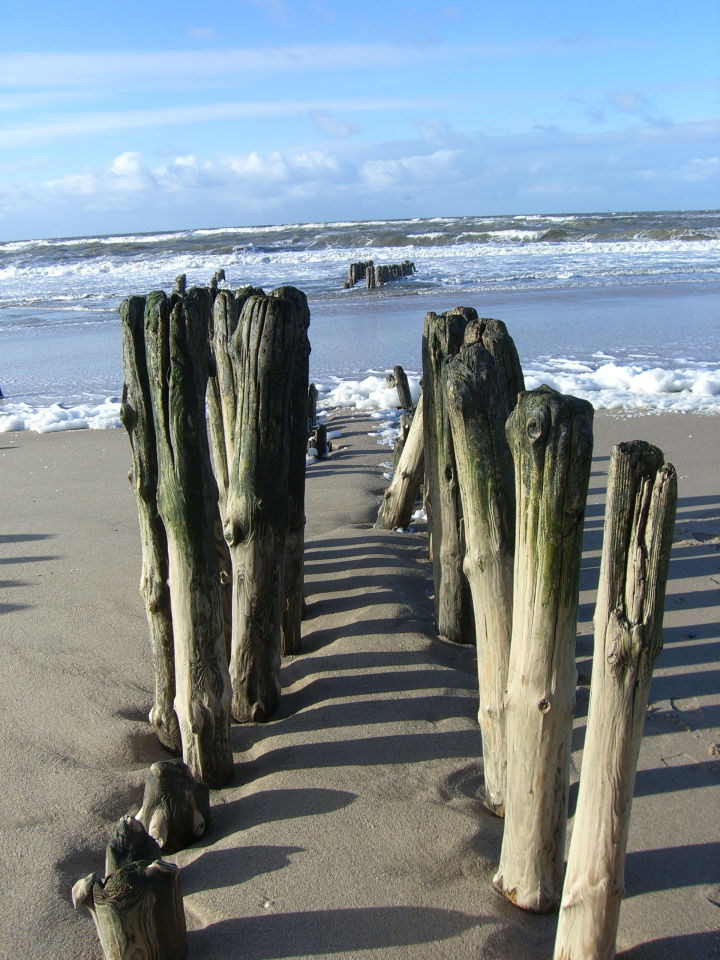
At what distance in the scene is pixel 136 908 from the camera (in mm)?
2273

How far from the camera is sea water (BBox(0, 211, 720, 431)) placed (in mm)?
11922

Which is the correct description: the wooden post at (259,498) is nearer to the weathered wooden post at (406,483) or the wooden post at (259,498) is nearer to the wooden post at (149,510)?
the wooden post at (149,510)

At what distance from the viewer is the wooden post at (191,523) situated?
3121 mm

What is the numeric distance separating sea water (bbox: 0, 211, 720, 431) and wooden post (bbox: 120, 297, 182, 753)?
7.34 meters

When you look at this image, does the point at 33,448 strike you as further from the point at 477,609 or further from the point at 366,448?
the point at 477,609

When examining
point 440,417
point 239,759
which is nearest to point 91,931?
point 239,759

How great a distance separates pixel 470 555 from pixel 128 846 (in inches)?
56.4

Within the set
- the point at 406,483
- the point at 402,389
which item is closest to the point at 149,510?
the point at 406,483

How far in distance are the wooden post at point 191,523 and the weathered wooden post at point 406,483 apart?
113 inches

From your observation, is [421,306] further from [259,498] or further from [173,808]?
[173,808]

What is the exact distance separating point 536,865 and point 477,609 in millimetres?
866

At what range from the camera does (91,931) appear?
259cm

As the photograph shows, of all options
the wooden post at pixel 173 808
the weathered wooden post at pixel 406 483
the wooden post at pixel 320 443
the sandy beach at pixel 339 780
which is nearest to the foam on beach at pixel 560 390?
the wooden post at pixel 320 443

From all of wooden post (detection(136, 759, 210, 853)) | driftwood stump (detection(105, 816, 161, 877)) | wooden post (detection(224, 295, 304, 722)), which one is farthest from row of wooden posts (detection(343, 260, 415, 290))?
driftwood stump (detection(105, 816, 161, 877))
